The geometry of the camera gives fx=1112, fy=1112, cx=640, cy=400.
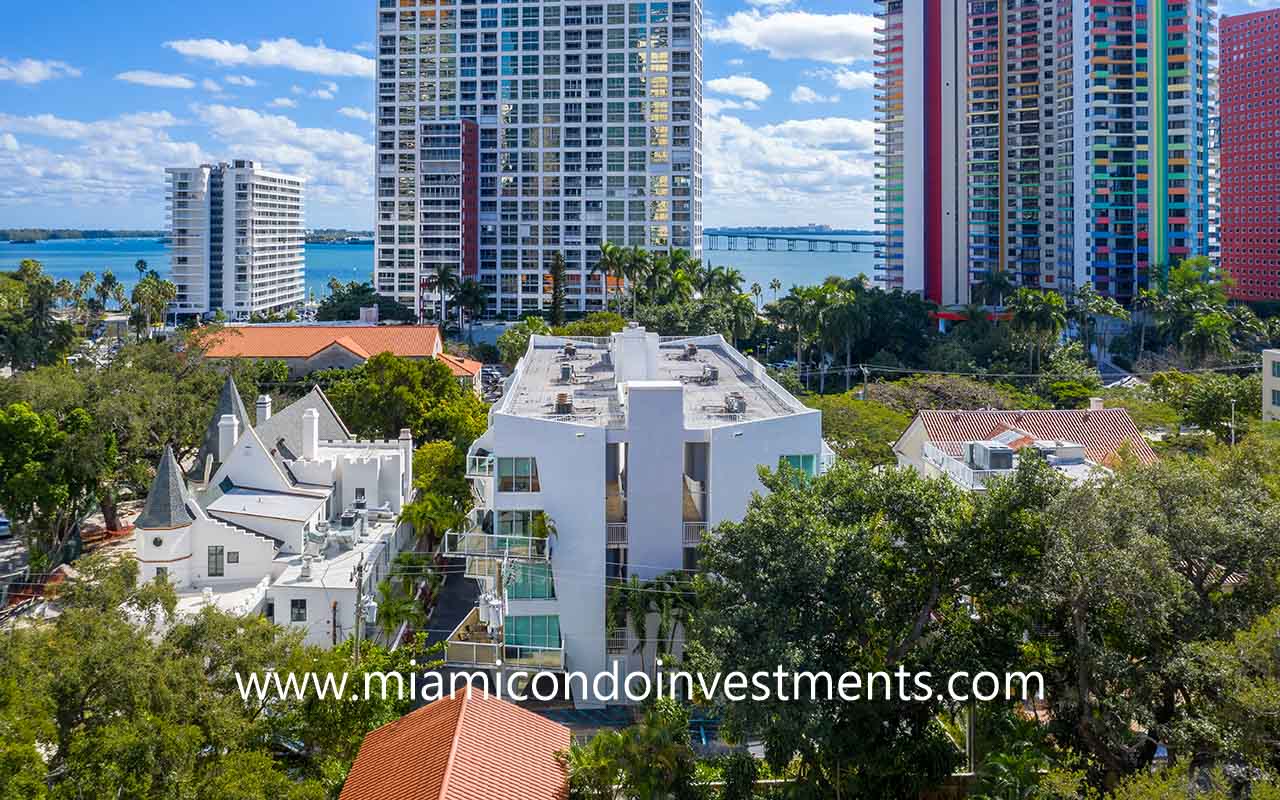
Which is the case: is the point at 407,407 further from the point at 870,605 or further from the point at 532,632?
the point at 870,605

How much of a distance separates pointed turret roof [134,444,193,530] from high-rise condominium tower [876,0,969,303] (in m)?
89.7

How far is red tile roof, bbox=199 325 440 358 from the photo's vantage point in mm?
79062

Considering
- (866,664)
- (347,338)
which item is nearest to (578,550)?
(866,664)

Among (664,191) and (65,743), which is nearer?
(65,743)

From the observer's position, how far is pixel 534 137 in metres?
123

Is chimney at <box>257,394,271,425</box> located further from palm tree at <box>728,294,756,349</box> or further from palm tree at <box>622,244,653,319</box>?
palm tree at <box>622,244,653,319</box>

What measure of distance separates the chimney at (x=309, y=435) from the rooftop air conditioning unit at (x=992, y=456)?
80.4 ft

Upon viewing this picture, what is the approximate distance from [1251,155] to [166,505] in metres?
123

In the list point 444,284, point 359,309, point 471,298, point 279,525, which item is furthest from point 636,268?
point 279,525

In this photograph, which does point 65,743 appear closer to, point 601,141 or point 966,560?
point 966,560

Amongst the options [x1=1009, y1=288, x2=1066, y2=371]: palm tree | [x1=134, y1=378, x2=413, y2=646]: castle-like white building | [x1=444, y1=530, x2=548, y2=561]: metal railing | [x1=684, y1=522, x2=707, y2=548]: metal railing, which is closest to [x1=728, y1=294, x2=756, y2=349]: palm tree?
[x1=1009, y1=288, x2=1066, y2=371]: palm tree

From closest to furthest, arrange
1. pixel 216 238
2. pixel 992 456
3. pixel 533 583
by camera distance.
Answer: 1. pixel 533 583
2. pixel 992 456
3. pixel 216 238

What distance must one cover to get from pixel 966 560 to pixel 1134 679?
355cm

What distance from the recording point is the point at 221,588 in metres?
35.8
